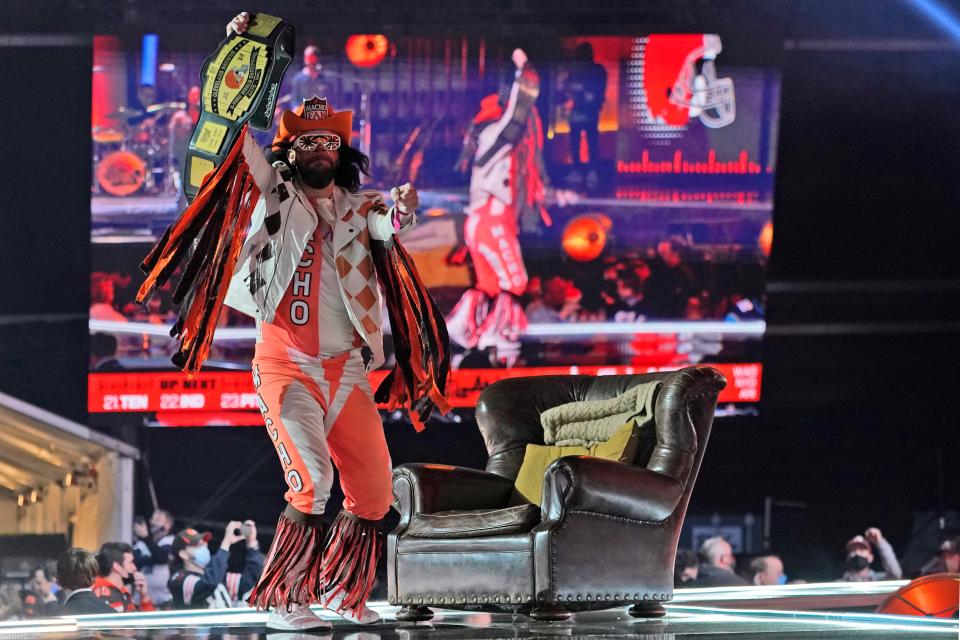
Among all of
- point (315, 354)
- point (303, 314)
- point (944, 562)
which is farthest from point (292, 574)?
point (944, 562)

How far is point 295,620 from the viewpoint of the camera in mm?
3977

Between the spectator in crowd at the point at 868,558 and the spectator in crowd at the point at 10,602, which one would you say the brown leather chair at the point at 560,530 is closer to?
the spectator in crowd at the point at 10,602

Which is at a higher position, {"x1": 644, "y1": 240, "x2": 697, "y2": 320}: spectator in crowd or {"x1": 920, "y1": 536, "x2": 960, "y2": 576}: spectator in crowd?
{"x1": 644, "y1": 240, "x2": 697, "y2": 320}: spectator in crowd

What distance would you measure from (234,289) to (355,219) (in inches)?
16.8

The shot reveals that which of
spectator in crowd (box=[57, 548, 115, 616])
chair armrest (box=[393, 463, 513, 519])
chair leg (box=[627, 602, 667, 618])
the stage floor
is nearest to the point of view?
the stage floor

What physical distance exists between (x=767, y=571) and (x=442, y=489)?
3.48 m

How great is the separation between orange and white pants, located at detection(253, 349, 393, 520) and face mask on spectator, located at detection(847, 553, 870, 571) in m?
4.52

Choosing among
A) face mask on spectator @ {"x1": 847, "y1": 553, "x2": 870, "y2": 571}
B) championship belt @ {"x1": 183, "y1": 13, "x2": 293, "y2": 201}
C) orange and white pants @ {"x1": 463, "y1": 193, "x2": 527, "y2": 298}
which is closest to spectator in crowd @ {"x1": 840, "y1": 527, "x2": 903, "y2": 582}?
face mask on spectator @ {"x1": 847, "y1": 553, "x2": 870, "y2": 571}

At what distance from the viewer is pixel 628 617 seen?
480cm

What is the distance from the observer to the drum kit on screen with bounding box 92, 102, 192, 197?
6996 mm

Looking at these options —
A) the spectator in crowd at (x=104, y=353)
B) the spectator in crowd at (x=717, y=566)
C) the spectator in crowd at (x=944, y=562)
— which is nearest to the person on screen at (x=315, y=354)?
the spectator in crowd at (x=104, y=353)

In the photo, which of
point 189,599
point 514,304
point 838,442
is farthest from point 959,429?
point 189,599

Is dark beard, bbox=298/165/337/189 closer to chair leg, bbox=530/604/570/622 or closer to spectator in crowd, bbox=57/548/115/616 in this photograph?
chair leg, bbox=530/604/570/622

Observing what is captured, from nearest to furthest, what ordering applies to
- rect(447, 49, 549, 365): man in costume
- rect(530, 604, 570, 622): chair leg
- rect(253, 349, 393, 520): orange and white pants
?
rect(253, 349, 393, 520): orange and white pants
rect(530, 604, 570, 622): chair leg
rect(447, 49, 549, 365): man in costume
